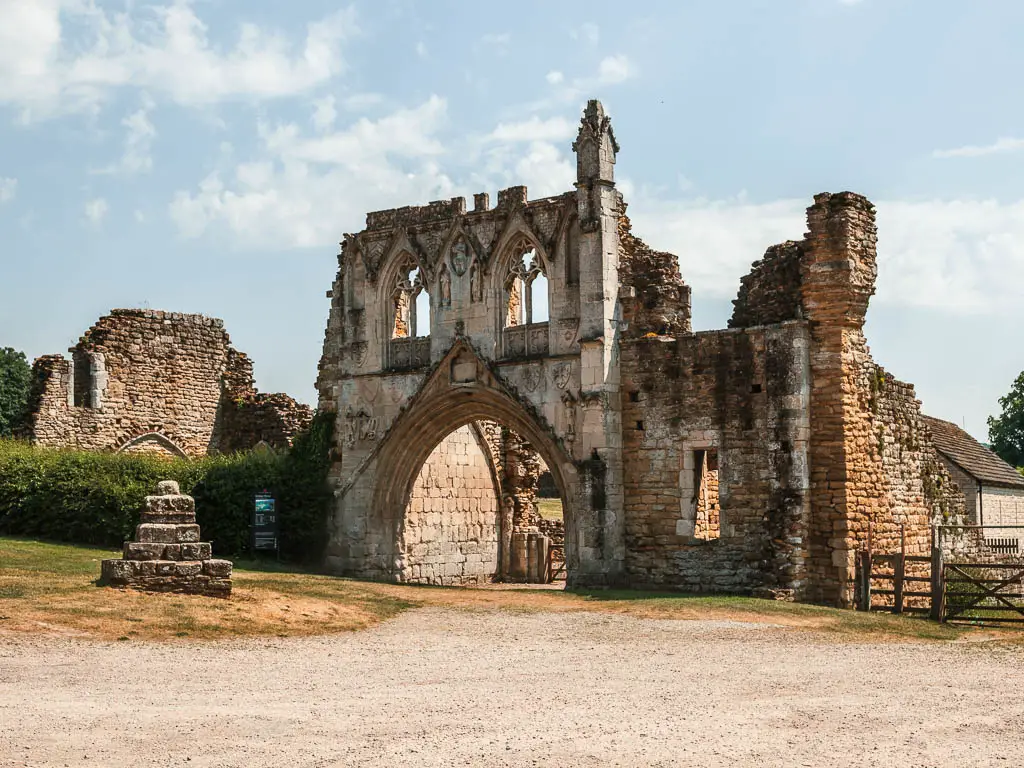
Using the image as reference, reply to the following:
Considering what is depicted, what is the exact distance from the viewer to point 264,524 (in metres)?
23.4

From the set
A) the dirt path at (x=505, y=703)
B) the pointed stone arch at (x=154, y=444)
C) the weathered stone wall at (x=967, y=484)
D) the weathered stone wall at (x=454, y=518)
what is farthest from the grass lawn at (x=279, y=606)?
the weathered stone wall at (x=967, y=484)

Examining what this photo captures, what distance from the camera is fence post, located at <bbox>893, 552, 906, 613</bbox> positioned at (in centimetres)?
1848

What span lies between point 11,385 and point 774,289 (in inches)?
1267

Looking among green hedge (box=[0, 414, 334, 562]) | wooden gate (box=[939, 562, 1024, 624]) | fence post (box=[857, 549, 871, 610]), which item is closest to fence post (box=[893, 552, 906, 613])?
wooden gate (box=[939, 562, 1024, 624])

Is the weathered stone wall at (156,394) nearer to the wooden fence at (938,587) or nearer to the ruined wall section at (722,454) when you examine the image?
the ruined wall section at (722,454)

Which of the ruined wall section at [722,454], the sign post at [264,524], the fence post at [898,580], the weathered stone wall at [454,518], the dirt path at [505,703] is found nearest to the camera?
the dirt path at [505,703]

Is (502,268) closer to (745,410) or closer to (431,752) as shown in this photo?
(745,410)

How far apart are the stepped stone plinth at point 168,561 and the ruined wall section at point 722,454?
309 inches

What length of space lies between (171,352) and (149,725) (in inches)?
882

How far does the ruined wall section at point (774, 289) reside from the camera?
20438 millimetres

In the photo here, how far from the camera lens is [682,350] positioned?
21.1 meters

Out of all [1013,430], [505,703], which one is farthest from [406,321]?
[1013,430]

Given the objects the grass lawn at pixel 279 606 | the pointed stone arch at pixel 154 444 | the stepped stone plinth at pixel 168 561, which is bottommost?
the grass lawn at pixel 279 606

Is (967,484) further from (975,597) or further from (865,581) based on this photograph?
(975,597)
